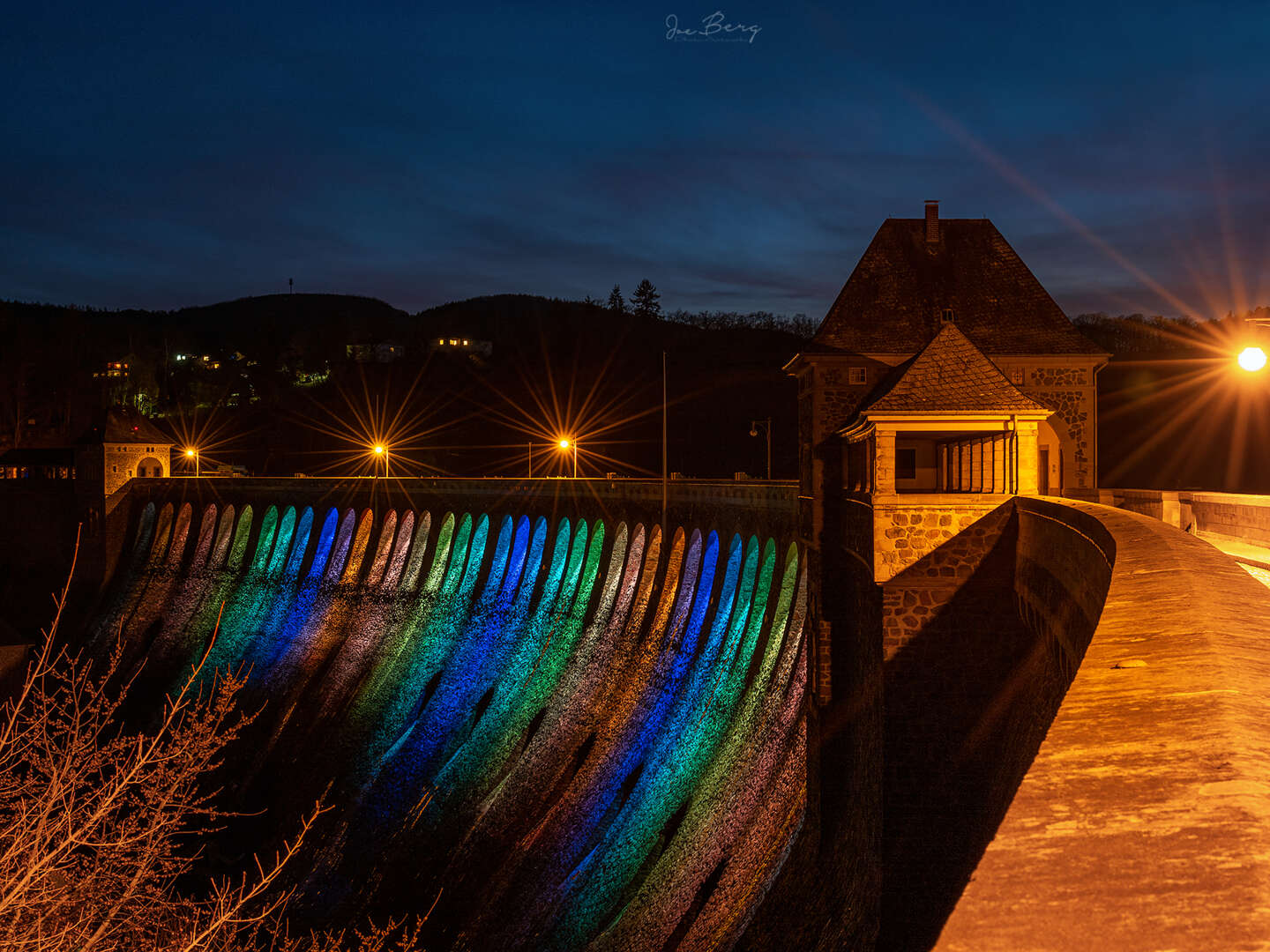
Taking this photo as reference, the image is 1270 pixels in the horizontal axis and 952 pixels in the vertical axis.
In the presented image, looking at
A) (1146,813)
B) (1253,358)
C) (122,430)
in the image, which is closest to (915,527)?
(1253,358)

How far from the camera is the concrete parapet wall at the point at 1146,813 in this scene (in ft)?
7.39

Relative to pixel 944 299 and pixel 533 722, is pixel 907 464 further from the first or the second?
pixel 533 722

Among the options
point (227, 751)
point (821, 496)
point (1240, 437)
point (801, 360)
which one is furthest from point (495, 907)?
point (1240, 437)

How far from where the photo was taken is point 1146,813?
8.76 ft

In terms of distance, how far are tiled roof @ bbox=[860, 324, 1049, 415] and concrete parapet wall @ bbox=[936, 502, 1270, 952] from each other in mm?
8681

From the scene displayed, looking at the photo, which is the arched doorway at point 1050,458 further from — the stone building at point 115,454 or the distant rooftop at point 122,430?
the distant rooftop at point 122,430

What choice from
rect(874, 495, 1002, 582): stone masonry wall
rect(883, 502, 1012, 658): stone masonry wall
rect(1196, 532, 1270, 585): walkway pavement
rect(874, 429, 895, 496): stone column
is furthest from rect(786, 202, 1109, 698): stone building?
rect(1196, 532, 1270, 585): walkway pavement

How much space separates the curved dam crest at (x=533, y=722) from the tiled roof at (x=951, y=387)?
706 centimetres

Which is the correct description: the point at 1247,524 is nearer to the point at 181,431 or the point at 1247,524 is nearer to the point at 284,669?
the point at 284,669

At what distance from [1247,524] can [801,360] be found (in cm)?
855

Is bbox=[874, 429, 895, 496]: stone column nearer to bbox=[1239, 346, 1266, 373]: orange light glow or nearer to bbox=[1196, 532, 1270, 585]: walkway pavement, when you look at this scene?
bbox=[1196, 532, 1270, 585]: walkway pavement

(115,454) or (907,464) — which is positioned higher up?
(907,464)

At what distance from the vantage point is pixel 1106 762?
3.05 m

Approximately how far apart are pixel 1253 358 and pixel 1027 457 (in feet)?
14.1
